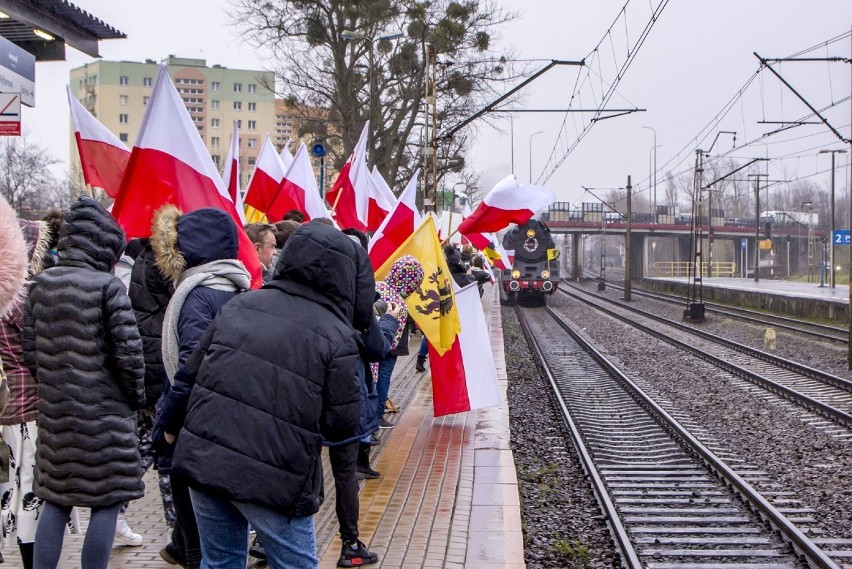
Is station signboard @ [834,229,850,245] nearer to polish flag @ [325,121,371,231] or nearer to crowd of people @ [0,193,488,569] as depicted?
polish flag @ [325,121,371,231]

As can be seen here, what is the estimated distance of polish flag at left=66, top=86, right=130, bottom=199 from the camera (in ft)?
26.7

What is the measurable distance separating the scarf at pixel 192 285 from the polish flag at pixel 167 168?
162cm

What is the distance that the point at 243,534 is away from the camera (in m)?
3.51

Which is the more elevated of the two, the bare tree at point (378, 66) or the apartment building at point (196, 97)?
the apartment building at point (196, 97)

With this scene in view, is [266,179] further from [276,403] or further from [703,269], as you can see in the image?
[703,269]

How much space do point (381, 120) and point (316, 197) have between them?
20320mm

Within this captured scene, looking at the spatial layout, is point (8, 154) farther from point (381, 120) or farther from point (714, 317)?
point (714, 317)

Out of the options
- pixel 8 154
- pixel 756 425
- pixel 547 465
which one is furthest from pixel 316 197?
pixel 8 154

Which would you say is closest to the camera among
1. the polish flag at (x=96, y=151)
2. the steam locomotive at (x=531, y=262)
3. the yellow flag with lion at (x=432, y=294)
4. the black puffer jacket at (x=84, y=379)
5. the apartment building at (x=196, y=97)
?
the black puffer jacket at (x=84, y=379)

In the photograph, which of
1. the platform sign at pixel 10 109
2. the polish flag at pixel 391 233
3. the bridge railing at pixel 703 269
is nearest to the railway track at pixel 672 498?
the polish flag at pixel 391 233

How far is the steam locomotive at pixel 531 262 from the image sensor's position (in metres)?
37.7

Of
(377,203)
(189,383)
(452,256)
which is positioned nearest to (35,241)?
(189,383)

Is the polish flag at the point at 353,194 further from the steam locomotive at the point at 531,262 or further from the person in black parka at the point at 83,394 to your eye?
the steam locomotive at the point at 531,262

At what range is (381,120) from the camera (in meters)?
31.4
